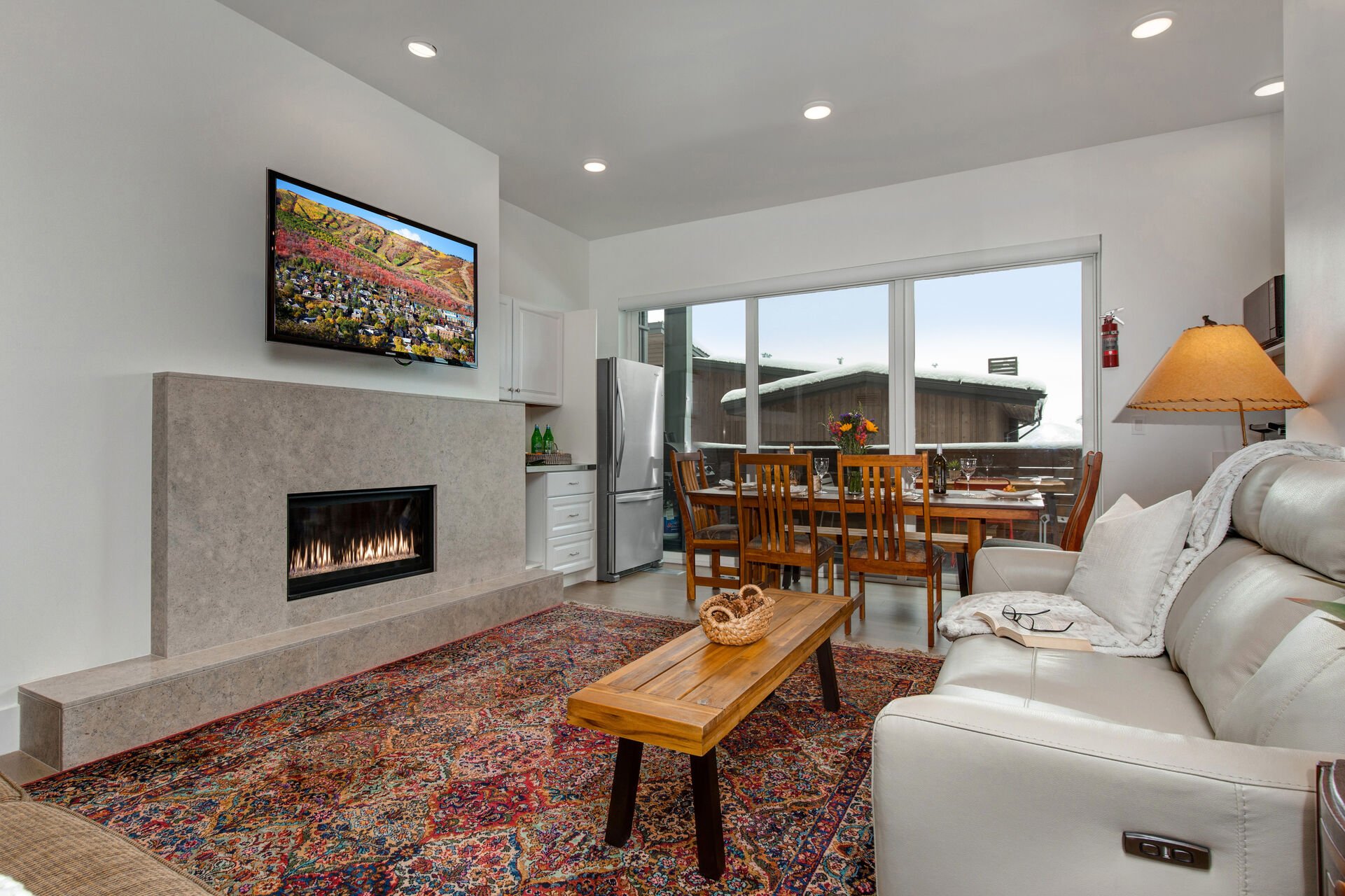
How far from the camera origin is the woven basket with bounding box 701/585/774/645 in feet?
6.62

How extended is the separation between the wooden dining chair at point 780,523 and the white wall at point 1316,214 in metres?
1.97

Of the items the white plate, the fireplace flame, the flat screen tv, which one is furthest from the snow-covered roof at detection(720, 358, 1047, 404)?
the fireplace flame

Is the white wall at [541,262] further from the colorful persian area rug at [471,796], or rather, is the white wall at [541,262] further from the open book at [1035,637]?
the open book at [1035,637]

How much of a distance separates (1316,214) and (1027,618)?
1.65 metres

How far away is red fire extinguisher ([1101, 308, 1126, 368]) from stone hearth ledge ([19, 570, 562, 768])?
157 inches

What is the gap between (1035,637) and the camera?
1885 millimetres

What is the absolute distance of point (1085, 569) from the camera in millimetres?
2209

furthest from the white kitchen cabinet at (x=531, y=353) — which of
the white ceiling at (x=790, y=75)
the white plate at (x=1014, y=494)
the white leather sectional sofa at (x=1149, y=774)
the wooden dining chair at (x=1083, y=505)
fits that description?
the white leather sectional sofa at (x=1149, y=774)

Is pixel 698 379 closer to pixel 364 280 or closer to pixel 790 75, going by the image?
pixel 790 75

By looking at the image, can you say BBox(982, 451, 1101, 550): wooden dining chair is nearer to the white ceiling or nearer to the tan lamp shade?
the tan lamp shade

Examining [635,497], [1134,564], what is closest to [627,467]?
[635,497]

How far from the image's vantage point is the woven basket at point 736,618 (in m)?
2.02

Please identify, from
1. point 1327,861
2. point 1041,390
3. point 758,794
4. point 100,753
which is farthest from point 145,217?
point 1041,390

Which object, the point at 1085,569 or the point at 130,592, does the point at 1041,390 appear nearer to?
the point at 1085,569
